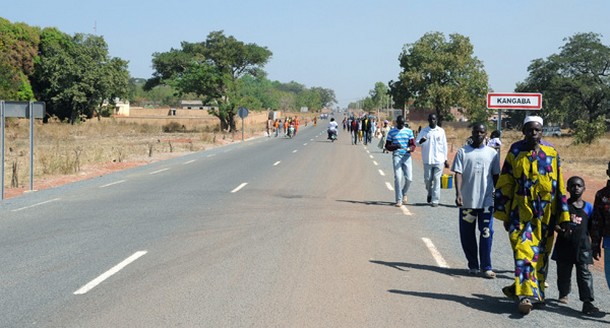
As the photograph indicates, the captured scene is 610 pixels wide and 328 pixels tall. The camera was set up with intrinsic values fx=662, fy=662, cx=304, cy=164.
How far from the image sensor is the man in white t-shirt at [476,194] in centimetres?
760

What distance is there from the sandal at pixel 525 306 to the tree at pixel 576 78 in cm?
6734

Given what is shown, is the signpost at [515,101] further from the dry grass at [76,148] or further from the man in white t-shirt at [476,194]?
the dry grass at [76,148]

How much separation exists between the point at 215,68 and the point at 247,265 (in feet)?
174

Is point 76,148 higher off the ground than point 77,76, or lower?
lower

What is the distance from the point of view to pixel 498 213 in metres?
6.47

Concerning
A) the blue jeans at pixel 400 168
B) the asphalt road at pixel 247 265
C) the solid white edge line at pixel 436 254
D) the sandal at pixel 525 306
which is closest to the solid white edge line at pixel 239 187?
the asphalt road at pixel 247 265

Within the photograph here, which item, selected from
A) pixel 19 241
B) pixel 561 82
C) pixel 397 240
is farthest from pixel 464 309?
A: pixel 561 82

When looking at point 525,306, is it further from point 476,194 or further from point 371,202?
point 371,202

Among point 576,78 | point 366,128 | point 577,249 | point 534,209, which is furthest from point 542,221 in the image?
point 576,78

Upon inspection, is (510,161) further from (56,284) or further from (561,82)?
(561,82)

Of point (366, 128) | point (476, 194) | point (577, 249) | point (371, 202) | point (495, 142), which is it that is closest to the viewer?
point (577, 249)

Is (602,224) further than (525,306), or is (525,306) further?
(602,224)

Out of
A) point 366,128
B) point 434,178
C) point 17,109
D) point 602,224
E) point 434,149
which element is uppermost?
point 17,109

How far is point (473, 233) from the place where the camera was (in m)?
7.68
